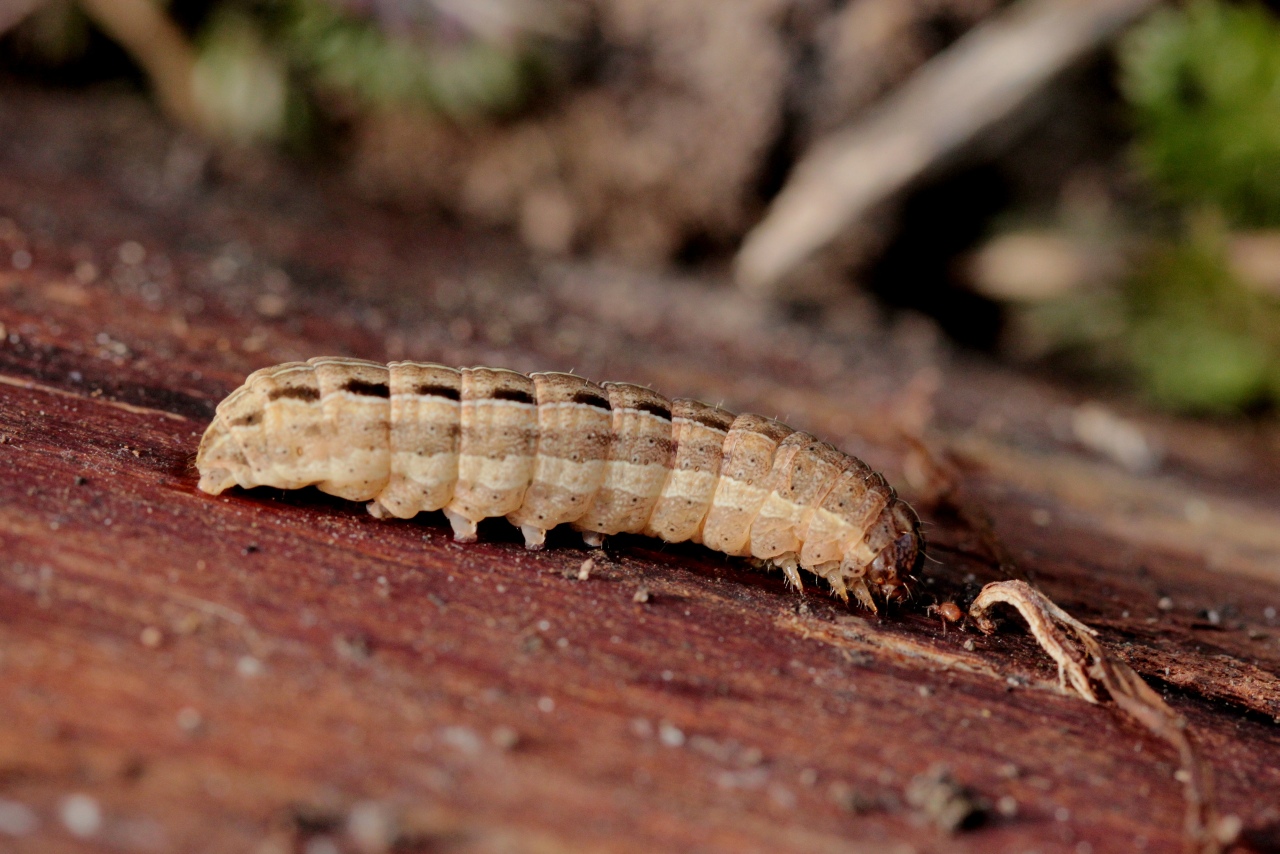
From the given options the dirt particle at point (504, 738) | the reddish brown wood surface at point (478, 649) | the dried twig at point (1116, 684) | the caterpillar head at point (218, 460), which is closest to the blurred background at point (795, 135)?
the reddish brown wood surface at point (478, 649)

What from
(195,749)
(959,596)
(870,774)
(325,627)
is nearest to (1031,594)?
(959,596)

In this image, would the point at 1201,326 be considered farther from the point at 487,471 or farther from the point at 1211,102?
the point at 487,471

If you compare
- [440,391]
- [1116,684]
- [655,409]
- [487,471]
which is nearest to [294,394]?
[440,391]

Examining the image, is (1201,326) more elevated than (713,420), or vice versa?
(1201,326)

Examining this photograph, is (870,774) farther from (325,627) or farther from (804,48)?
(804,48)

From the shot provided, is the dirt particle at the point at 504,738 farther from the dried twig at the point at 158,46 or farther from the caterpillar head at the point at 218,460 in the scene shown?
the dried twig at the point at 158,46

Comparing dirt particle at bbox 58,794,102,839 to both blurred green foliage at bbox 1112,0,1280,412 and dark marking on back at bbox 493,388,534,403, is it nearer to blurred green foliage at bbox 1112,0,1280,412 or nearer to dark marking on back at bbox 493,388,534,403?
dark marking on back at bbox 493,388,534,403
